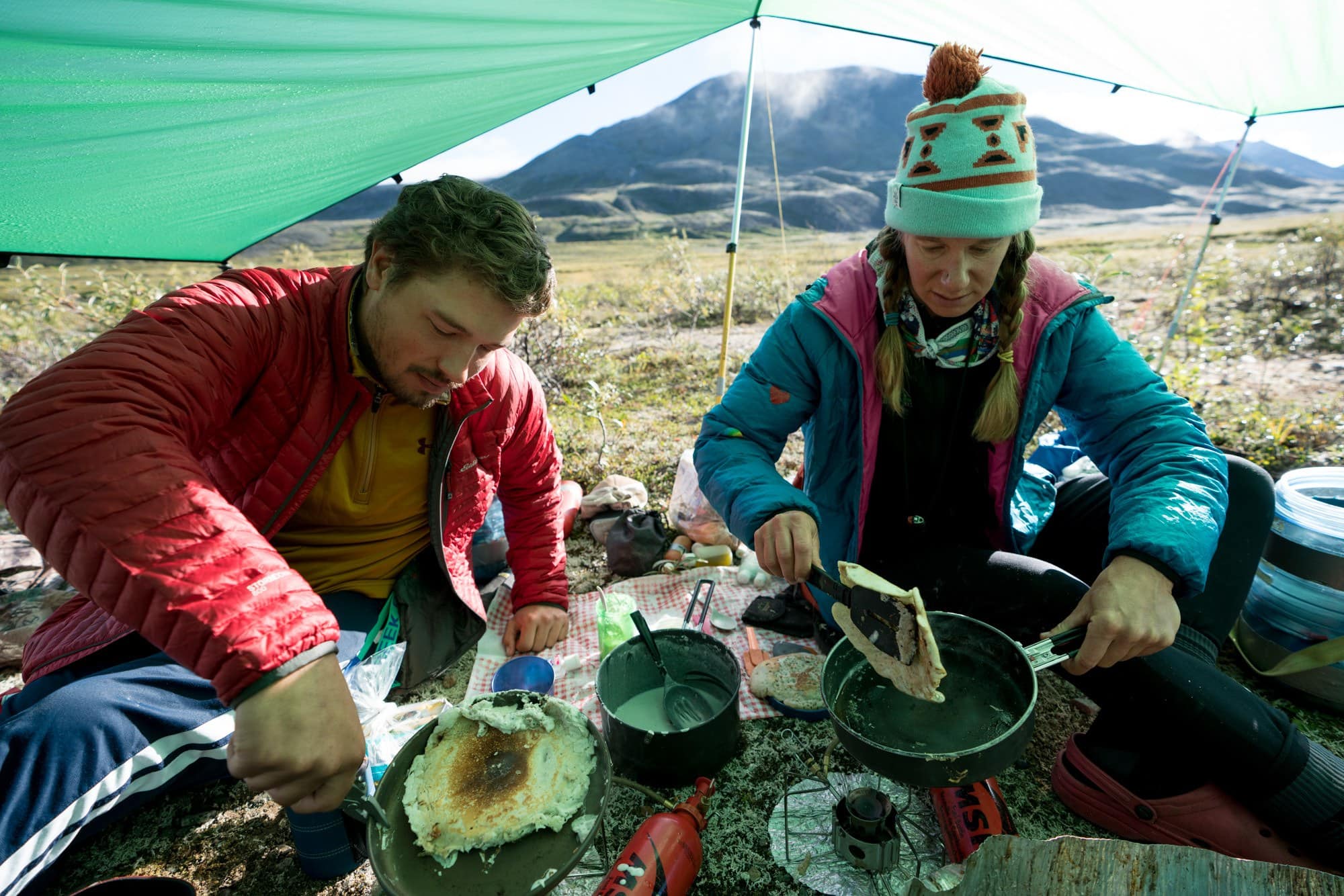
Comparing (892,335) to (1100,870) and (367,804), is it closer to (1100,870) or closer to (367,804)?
(1100,870)

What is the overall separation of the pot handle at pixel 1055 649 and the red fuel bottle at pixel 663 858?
896 millimetres

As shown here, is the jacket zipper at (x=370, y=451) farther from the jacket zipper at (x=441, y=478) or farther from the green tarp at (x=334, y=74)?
the green tarp at (x=334, y=74)

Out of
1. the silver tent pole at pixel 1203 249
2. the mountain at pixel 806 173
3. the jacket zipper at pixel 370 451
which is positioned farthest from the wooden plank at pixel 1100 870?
the mountain at pixel 806 173

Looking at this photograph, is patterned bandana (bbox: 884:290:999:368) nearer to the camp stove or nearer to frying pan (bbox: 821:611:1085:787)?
frying pan (bbox: 821:611:1085:787)

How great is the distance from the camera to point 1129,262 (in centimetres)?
1574

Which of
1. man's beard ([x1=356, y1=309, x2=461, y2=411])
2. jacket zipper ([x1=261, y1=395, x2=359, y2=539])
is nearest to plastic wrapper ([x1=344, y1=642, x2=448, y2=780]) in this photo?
jacket zipper ([x1=261, y1=395, x2=359, y2=539])

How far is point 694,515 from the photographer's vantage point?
3.16 meters

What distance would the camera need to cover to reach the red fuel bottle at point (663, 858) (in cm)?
140

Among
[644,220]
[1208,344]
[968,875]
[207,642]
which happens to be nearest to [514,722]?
[207,642]

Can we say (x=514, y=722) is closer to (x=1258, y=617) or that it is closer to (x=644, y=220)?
(x=1258, y=617)

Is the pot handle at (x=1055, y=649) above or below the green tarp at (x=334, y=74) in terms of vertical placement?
below

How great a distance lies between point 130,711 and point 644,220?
4582cm

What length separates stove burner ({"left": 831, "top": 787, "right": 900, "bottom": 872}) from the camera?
1519 millimetres

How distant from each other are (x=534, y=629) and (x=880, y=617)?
4.91ft
